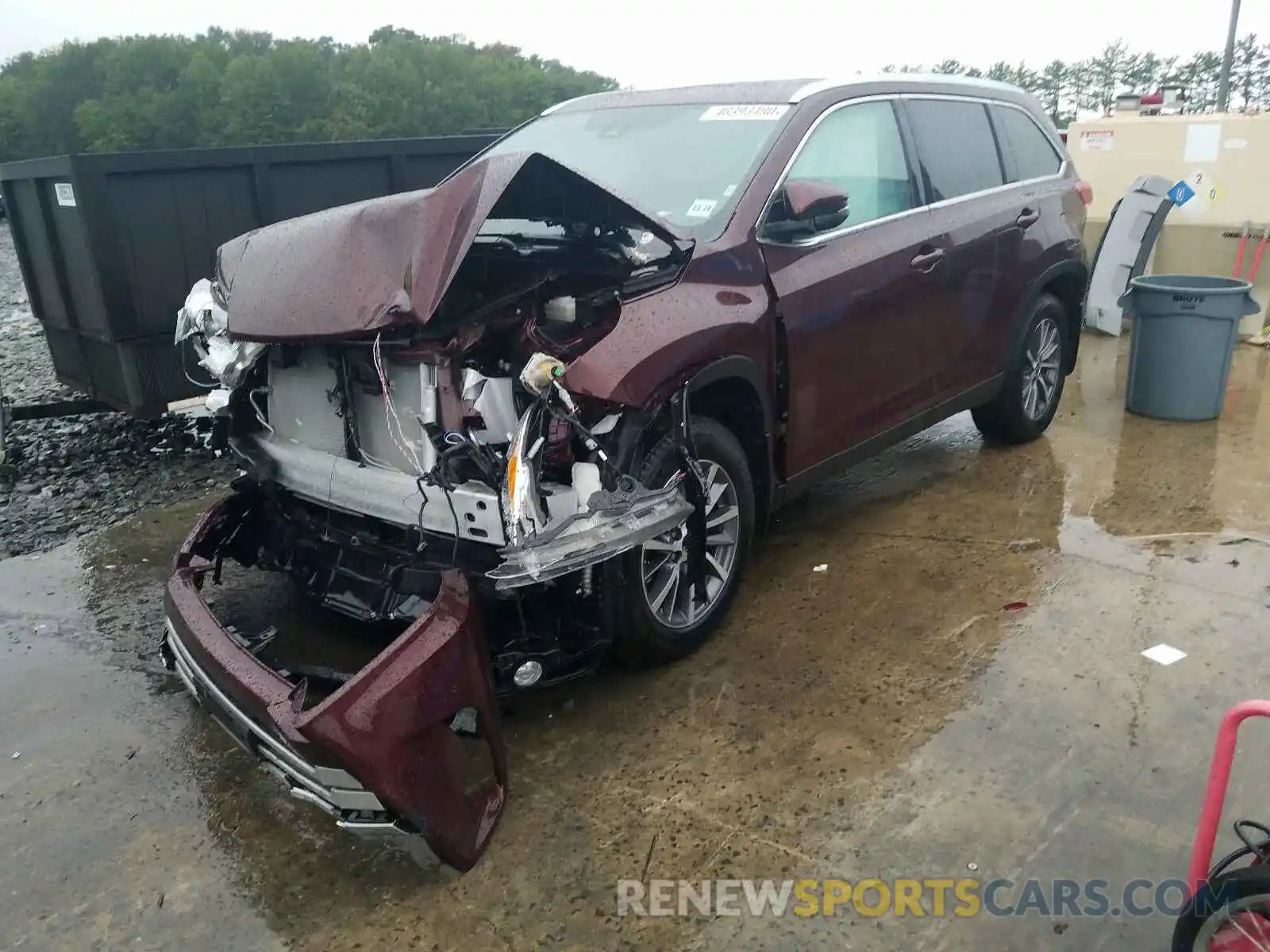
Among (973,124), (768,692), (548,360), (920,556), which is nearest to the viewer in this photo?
(548,360)

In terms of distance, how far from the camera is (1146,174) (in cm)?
862

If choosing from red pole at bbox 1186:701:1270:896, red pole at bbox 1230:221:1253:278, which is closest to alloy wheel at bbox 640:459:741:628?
red pole at bbox 1186:701:1270:896

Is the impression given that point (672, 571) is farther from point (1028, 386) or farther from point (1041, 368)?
point (1041, 368)

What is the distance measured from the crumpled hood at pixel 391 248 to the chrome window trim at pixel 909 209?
0.65m

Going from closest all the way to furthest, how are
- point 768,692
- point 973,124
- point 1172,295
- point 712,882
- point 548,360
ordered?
point 712,882, point 548,360, point 768,692, point 973,124, point 1172,295

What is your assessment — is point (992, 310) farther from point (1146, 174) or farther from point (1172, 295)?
point (1146, 174)

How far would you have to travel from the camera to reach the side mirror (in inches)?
142

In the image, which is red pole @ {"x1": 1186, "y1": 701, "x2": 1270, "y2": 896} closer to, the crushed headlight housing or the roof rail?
the crushed headlight housing

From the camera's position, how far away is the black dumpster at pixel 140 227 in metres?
5.84

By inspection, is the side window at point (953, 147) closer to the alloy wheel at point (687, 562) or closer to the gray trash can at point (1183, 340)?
the gray trash can at point (1183, 340)

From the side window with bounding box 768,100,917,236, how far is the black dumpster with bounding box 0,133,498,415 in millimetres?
3842

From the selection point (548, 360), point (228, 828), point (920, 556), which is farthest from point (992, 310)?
point (228, 828)

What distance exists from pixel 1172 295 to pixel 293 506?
16.9 feet

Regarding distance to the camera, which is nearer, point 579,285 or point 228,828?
point 228,828
